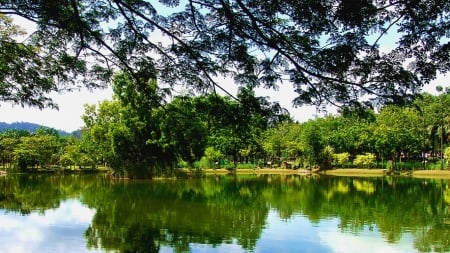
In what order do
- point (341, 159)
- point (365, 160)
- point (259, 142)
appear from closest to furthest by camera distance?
1. point (259, 142)
2. point (365, 160)
3. point (341, 159)

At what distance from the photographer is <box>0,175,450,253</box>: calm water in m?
11.0

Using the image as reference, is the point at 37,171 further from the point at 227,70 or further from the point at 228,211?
the point at 227,70

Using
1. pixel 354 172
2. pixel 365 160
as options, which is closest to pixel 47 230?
pixel 354 172

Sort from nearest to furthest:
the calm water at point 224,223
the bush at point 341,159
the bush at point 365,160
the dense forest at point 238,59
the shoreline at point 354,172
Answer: the dense forest at point 238,59, the calm water at point 224,223, the shoreline at point 354,172, the bush at point 365,160, the bush at point 341,159

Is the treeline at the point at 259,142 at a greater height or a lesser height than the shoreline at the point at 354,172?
greater

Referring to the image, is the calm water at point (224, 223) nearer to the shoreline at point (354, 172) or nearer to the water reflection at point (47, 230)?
the water reflection at point (47, 230)

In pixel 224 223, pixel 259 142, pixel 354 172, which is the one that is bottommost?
pixel 224 223

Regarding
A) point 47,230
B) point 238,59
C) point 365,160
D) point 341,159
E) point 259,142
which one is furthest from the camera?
point 341,159

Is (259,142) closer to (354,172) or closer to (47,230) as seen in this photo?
(47,230)

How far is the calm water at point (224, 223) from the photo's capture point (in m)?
11.0

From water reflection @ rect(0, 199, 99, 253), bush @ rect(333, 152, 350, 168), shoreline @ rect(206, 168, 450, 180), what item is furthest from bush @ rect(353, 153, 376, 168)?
water reflection @ rect(0, 199, 99, 253)

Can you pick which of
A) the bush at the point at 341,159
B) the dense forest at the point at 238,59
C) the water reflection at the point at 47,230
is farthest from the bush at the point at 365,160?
the dense forest at the point at 238,59

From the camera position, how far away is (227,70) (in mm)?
4477

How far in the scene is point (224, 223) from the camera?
13781mm
